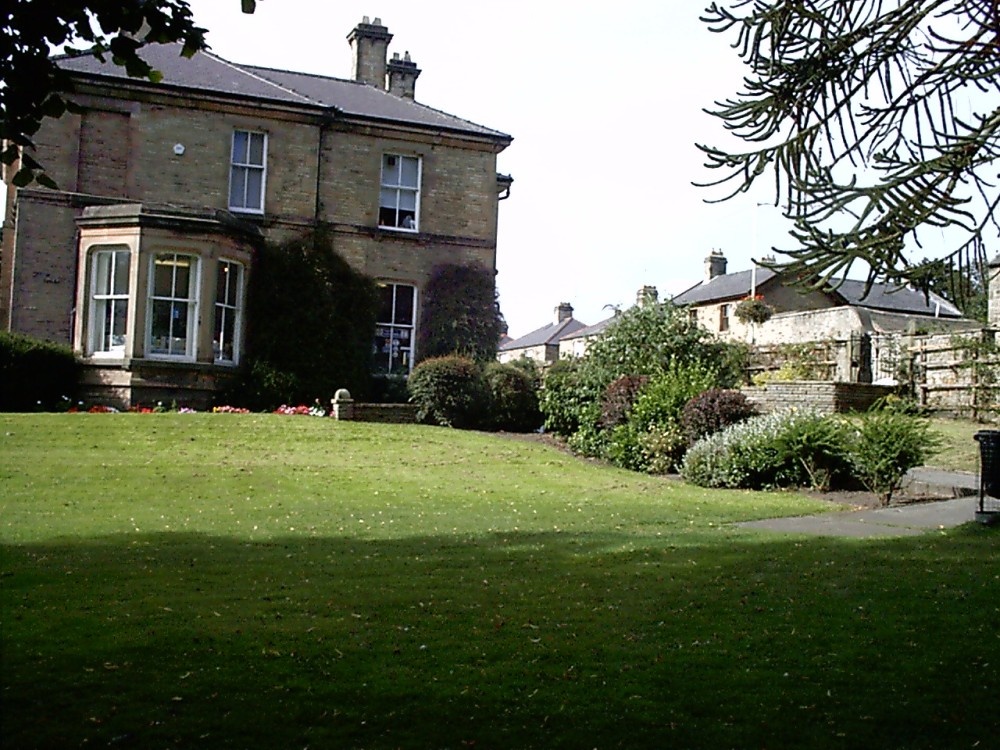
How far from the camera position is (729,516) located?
1259 cm

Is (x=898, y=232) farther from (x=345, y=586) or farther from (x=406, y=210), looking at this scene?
(x=406, y=210)

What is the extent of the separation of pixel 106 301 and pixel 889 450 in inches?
703

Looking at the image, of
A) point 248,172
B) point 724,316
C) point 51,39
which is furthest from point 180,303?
point 724,316

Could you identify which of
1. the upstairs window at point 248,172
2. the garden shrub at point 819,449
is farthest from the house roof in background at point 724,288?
the garden shrub at point 819,449

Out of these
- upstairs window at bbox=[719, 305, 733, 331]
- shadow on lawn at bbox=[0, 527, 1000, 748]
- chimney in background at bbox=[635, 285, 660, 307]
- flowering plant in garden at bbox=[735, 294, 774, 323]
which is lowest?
shadow on lawn at bbox=[0, 527, 1000, 748]

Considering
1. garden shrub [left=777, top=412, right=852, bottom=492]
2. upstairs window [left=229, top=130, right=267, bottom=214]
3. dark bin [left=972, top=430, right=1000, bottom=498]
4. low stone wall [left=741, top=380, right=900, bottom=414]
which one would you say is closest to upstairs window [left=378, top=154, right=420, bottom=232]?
upstairs window [left=229, top=130, right=267, bottom=214]

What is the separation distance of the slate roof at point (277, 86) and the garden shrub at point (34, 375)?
298 inches

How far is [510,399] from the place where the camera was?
2406 cm

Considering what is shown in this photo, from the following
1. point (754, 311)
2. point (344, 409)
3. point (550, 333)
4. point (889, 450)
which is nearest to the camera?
point (889, 450)

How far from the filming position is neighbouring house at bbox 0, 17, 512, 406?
23.3m

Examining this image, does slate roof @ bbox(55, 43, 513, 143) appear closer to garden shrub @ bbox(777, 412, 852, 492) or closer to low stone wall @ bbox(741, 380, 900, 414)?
low stone wall @ bbox(741, 380, 900, 414)

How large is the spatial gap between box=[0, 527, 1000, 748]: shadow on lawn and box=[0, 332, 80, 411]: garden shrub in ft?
44.2

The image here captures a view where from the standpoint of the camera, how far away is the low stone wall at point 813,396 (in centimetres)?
2164

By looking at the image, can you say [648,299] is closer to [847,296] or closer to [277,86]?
[277,86]
